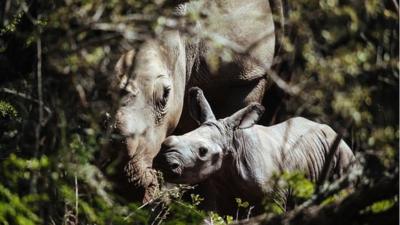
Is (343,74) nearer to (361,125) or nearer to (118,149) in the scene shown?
(361,125)

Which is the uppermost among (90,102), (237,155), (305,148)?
(90,102)

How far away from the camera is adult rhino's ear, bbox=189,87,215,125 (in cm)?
765

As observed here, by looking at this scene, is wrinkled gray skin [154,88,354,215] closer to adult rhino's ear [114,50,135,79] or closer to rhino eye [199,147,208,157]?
rhino eye [199,147,208,157]

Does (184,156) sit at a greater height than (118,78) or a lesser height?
lesser

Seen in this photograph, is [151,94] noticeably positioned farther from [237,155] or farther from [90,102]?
[90,102]

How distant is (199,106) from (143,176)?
0.58 meters

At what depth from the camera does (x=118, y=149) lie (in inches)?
282

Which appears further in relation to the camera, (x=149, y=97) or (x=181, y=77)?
(x=181, y=77)

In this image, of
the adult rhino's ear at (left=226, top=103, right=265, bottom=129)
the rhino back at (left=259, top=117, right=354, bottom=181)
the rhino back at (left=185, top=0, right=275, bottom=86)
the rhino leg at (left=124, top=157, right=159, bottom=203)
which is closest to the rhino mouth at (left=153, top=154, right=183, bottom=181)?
the rhino leg at (left=124, top=157, right=159, bottom=203)

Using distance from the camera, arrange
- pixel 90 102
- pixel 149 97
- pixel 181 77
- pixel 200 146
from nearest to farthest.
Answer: pixel 90 102 → pixel 200 146 → pixel 149 97 → pixel 181 77

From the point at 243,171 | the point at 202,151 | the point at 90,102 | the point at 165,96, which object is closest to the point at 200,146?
the point at 202,151

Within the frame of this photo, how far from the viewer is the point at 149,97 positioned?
7.59 m

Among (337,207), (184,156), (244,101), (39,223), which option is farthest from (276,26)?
(337,207)

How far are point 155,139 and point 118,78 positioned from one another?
0.61m
